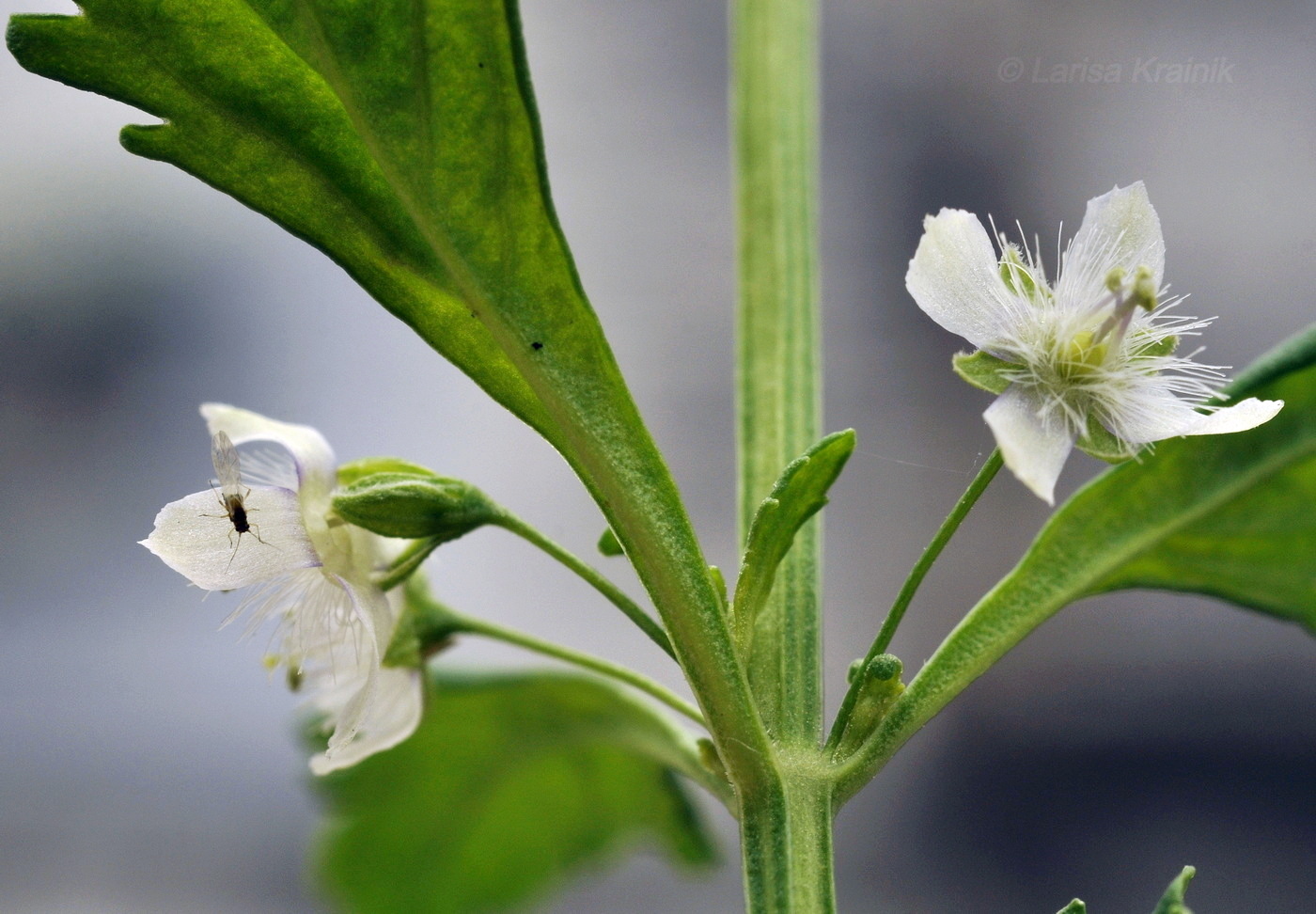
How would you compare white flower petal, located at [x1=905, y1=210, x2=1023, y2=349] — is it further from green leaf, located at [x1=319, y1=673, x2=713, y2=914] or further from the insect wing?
green leaf, located at [x1=319, y1=673, x2=713, y2=914]

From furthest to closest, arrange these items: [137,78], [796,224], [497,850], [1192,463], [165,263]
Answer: [165,263]
[497,850]
[796,224]
[1192,463]
[137,78]

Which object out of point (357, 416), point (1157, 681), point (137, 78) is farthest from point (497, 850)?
point (1157, 681)

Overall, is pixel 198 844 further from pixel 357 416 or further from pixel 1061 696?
pixel 1061 696

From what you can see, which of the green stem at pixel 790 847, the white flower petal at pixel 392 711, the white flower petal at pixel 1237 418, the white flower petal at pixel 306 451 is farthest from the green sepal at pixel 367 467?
the white flower petal at pixel 1237 418

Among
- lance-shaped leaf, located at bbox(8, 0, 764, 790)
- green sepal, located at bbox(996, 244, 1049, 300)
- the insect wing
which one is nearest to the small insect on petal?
the insect wing

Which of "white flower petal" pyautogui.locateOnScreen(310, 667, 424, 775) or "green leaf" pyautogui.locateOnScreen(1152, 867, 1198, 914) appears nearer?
"green leaf" pyautogui.locateOnScreen(1152, 867, 1198, 914)
